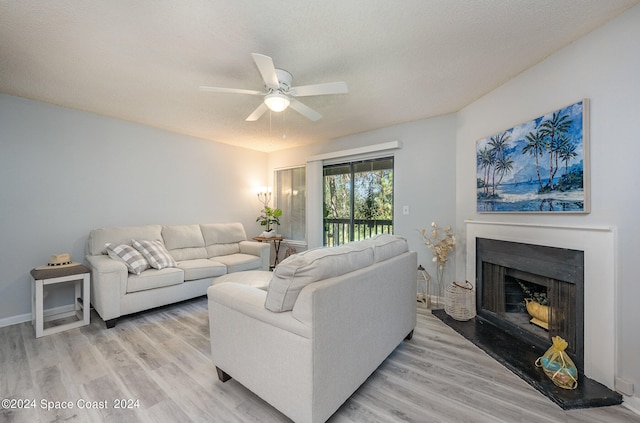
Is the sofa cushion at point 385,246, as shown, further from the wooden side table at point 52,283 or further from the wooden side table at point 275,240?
the wooden side table at point 52,283

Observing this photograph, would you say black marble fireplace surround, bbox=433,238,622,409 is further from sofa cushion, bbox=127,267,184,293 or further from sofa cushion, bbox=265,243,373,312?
sofa cushion, bbox=127,267,184,293

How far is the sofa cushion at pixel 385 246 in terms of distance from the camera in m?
1.88

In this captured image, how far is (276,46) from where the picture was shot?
1.90 metres

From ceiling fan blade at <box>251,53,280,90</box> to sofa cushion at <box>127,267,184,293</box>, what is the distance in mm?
2376

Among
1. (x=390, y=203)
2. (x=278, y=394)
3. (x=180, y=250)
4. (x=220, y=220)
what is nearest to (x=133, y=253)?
(x=180, y=250)

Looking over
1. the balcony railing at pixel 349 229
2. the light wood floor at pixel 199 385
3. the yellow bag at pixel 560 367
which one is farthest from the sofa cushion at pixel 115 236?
the yellow bag at pixel 560 367

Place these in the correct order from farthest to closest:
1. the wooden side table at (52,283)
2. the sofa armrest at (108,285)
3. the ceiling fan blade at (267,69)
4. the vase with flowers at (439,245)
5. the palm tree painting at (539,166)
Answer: the vase with flowers at (439,245) < the sofa armrest at (108,285) < the wooden side table at (52,283) < the palm tree painting at (539,166) < the ceiling fan blade at (267,69)

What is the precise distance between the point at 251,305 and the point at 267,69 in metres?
1.53

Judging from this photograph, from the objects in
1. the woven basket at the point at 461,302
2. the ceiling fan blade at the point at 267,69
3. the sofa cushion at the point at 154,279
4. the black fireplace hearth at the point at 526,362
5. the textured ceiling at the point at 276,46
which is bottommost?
the black fireplace hearth at the point at 526,362

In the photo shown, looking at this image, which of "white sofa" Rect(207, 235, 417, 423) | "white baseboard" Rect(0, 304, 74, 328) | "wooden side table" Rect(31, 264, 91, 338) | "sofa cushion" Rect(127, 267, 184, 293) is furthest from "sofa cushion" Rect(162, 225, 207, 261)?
"white sofa" Rect(207, 235, 417, 423)

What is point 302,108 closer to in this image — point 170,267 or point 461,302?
point 170,267

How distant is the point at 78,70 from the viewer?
7.25 feet

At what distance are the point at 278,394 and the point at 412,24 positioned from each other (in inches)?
93.6

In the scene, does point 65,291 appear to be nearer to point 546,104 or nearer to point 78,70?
point 78,70
